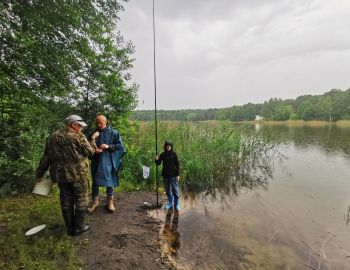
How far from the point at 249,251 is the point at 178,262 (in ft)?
4.30

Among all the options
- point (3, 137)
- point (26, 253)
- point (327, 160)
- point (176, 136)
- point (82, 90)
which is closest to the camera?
point (26, 253)

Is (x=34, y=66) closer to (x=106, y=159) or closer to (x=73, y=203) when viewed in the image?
(x=106, y=159)

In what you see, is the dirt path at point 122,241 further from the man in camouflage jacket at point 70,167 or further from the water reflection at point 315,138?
the water reflection at point 315,138

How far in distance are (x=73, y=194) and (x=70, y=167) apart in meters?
0.45

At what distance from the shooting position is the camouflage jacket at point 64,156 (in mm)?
3555

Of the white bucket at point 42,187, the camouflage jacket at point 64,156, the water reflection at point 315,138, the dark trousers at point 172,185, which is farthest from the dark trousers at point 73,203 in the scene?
the water reflection at point 315,138

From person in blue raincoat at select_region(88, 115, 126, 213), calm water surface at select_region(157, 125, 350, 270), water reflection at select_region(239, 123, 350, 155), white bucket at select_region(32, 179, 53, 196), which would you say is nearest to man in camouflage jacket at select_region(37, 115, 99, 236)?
white bucket at select_region(32, 179, 53, 196)

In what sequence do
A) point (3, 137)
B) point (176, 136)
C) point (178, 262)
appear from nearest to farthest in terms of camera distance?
point (178, 262) → point (3, 137) → point (176, 136)

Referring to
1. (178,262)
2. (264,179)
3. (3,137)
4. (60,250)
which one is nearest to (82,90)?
(3,137)

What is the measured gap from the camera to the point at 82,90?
296 inches

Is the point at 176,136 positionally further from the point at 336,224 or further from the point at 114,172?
the point at 336,224

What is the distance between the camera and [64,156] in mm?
3572

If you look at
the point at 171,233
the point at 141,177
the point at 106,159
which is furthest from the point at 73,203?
the point at 141,177

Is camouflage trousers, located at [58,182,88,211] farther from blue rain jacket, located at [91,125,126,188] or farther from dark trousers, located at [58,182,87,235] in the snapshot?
blue rain jacket, located at [91,125,126,188]
